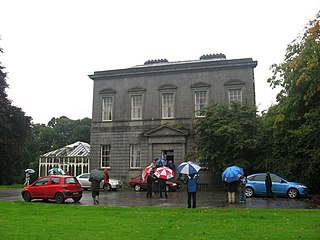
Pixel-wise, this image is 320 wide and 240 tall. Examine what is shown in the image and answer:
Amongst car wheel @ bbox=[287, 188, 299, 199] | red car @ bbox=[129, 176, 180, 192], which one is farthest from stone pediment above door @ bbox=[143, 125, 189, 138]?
car wheel @ bbox=[287, 188, 299, 199]

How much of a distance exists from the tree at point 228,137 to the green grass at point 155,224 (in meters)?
12.9

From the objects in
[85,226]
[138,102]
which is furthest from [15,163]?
[85,226]

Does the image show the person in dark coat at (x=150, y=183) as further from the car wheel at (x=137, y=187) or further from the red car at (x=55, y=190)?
the car wheel at (x=137, y=187)

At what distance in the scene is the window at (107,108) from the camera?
35.8 metres

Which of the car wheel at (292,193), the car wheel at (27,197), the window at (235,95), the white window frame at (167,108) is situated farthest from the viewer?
the white window frame at (167,108)

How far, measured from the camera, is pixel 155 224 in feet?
37.2

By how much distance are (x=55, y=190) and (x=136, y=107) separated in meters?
16.4

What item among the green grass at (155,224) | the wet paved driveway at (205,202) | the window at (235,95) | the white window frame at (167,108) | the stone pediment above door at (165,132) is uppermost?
the window at (235,95)

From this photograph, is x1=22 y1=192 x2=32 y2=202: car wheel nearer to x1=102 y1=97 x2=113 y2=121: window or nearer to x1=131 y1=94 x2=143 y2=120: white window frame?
x1=131 y1=94 x2=143 y2=120: white window frame

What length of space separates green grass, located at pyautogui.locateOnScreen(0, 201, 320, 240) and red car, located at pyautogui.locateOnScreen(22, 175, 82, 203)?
3.84 metres

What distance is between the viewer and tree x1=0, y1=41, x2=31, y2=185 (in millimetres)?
35469

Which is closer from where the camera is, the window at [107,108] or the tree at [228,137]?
the tree at [228,137]

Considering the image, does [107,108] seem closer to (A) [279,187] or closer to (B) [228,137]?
(B) [228,137]

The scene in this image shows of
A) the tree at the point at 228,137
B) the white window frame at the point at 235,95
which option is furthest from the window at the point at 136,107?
the white window frame at the point at 235,95
